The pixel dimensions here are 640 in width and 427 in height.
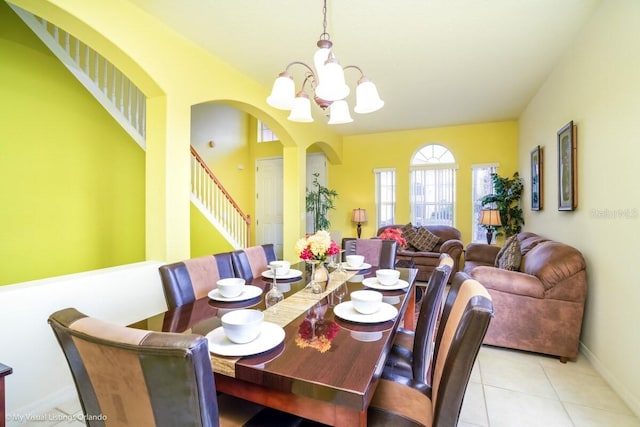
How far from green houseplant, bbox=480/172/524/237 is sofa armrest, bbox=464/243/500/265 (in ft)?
2.83

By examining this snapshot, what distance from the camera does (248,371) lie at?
3.05 feet

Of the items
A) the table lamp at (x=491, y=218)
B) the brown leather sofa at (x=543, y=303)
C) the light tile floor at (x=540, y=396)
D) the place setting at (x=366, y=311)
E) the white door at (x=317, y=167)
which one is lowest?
the light tile floor at (x=540, y=396)

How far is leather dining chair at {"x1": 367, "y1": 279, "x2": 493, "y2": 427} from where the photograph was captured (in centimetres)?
92

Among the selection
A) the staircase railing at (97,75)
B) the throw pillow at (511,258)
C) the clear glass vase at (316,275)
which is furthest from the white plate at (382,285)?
the staircase railing at (97,75)

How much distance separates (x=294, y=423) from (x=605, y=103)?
2.99 m

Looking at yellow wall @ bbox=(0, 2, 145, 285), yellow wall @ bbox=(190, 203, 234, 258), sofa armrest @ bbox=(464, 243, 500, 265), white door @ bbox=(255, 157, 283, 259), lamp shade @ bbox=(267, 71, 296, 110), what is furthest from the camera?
white door @ bbox=(255, 157, 283, 259)

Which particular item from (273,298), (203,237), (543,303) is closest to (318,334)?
(273,298)

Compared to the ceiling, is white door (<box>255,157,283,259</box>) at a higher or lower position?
lower

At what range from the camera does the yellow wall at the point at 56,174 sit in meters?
2.74

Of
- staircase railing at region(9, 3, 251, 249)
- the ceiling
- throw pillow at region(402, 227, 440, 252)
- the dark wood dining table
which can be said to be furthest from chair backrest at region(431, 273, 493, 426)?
throw pillow at region(402, 227, 440, 252)

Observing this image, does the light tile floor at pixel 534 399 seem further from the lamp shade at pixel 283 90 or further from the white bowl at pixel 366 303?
the lamp shade at pixel 283 90

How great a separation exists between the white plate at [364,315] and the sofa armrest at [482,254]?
3649 mm

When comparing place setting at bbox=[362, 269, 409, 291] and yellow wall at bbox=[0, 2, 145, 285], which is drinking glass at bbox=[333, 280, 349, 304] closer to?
place setting at bbox=[362, 269, 409, 291]

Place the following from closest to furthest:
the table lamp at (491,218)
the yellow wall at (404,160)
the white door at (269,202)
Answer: the table lamp at (491,218) → the yellow wall at (404,160) → the white door at (269,202)
